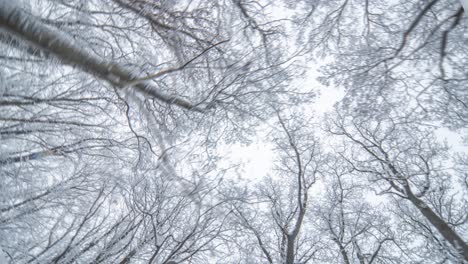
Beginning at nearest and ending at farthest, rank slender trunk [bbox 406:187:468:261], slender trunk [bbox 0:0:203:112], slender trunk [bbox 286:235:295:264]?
slender trunk [bbox 0:0:203:112] → slender trunk [bbox 406:187:468:261] → slender trunk [bbox 286:235:295:264]

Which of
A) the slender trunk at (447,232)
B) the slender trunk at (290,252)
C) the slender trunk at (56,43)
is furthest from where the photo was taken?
the slender trunk at (290,252)

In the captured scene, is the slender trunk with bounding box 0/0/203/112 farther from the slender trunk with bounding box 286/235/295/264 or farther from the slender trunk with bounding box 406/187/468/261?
the slender trunk with bounding box 406/187/468/261

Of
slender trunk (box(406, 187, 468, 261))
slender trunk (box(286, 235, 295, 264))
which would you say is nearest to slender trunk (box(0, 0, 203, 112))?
slender trunk (box(286, 235, 295, 264))

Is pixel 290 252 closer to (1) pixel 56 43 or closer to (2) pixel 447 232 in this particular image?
(2) pixel 447 232

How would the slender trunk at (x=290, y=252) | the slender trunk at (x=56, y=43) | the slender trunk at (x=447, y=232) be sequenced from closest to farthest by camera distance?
the slender trunk at (x=56, y=43), the slender trunk at (x=447, y=232), the slender trunk at (x=290, y=252)

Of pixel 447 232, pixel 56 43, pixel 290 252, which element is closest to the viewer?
pixel 56 43

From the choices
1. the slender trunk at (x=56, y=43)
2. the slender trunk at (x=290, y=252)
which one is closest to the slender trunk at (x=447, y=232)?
the slender trunk at (x=290, y=252)

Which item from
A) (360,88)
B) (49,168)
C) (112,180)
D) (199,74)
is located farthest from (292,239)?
(49,168)

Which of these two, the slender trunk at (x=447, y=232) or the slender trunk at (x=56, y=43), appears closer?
the slender trunk at (x=56, y=43)

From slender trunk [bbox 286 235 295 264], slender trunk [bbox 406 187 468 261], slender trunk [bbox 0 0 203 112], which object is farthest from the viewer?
slender trunk [bbox 286 235 295 264]

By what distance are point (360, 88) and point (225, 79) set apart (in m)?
2.93

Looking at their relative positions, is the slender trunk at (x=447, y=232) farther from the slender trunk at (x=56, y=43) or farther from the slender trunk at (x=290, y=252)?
the slender trunk at (x=56, y=43)

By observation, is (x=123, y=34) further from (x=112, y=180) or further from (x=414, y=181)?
(x=414, y=181)

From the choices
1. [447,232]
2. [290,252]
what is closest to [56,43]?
[290,252]
